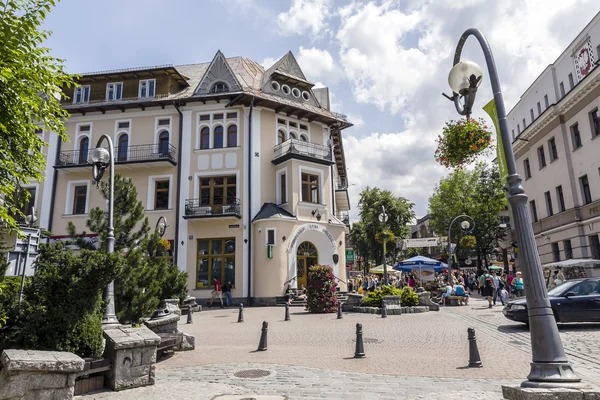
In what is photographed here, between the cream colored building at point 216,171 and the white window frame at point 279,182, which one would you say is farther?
the white window frame at point 279,182

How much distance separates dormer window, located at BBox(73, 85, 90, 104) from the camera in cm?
2869

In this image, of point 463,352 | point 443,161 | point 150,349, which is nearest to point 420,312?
point 463,352

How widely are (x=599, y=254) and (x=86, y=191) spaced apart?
32.4 meters

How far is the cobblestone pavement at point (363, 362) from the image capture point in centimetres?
614

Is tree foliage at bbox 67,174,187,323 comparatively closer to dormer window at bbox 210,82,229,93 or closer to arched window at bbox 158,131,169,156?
arched window at bbox 158,131,169,156

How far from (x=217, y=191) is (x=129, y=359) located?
20921 mm

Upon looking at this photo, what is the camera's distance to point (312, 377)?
696cm

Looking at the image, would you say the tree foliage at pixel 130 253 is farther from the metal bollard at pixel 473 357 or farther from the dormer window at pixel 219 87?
the dormer window at pixel 219 87

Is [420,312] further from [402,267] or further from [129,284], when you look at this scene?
[129,284]

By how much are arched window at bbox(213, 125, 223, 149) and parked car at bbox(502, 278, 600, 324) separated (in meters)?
20.2

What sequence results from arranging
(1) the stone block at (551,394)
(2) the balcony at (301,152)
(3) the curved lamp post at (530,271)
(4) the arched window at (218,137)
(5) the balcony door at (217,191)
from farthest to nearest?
(4) the arched window at (218,137), (5) the balcony door at (217,191), (2) the balcony at (301,152), (3) the curved lamp post at (530,271), (1) the stone block at (551,394)

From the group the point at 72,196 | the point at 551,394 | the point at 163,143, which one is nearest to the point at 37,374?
the point at 551,394

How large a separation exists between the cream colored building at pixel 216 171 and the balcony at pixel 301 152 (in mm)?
83

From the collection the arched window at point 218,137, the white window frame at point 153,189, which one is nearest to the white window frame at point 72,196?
the white window frame at point 153,189
